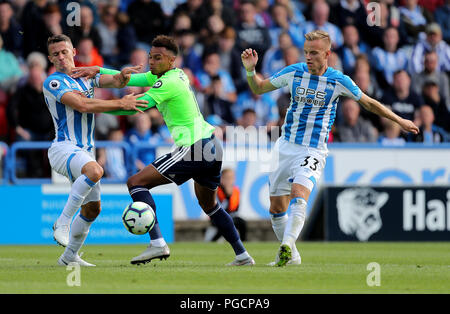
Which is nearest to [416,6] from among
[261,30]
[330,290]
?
[261,30]

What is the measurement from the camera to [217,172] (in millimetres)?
9164

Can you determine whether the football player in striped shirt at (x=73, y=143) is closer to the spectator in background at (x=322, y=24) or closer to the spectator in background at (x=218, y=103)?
the spectator in background at (x=218, y=103)

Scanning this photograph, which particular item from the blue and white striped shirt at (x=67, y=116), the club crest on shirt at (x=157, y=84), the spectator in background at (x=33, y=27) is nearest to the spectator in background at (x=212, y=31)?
the spectator in background at (x=33, y=27)

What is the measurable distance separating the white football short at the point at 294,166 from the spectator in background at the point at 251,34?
329 inches

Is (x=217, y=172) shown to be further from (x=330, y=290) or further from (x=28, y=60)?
(x=28, y=60)

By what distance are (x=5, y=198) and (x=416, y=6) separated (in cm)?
1068

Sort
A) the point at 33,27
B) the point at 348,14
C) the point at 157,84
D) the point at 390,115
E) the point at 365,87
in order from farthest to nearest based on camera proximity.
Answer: the point at 348,14 < the point at 365,87 < the point at 33,27 < the point at 390,115 < the point at 157,84

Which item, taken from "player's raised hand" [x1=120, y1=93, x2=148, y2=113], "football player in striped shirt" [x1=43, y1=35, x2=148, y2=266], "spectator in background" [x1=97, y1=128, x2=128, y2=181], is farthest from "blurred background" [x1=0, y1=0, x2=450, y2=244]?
"player's raised hand" [x1=120, y1=93, x2=148, y2=113]

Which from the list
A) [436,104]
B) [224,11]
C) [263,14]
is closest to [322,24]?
[263,14]

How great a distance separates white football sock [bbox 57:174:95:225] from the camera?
8.86 m

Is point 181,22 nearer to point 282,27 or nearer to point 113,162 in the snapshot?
point 282,27

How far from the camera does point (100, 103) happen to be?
29.0ft

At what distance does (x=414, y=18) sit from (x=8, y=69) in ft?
30.3
